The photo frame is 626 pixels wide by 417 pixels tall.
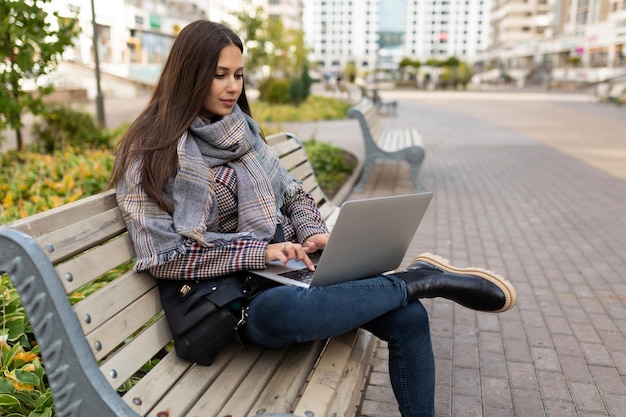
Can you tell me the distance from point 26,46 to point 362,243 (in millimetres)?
5239

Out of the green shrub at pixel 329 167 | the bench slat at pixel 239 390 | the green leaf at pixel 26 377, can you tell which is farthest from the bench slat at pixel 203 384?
the green shrub at pixel 329 167

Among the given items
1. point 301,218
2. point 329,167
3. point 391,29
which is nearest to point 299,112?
point 329,167

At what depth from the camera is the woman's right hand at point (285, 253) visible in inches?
81.4

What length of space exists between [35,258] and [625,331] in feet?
10.2

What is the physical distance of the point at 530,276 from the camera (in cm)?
424

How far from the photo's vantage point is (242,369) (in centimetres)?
194

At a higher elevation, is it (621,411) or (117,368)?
(117,368)


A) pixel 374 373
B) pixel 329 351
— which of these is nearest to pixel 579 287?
pixel 374 373

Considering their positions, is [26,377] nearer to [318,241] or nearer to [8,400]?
[8,400]

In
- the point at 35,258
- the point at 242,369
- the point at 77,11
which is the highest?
the point at 77,11

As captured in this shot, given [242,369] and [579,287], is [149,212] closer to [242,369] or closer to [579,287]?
[242,369]

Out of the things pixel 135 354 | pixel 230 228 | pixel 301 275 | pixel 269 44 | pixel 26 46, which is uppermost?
pixel 269 44

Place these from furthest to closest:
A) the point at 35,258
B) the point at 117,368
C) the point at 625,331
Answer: the point at 625,331 → the point at 117,368 → the point at 35,258

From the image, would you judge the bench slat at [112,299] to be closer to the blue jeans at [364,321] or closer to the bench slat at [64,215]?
the bench slat at [64,215]
